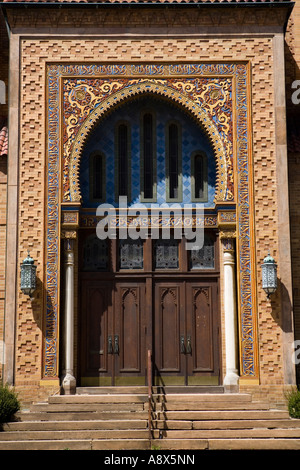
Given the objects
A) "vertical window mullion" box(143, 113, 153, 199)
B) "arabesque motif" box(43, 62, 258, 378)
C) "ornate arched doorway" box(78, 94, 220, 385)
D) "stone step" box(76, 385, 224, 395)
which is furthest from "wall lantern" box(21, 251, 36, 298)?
"vertical window mullion" box(143, 113, 153, 199)

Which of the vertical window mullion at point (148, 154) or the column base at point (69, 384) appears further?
the vertical window mullion at point (148, 154)

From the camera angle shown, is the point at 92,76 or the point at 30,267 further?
the point at 92,76

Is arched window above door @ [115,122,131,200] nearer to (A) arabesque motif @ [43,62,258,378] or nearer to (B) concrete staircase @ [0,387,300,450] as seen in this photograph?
(A) arabesque motif @ [43,62,258,378]

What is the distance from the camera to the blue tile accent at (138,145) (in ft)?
52.3

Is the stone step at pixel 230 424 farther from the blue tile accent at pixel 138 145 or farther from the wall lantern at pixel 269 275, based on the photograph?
the blue tile accent at pixel 138 145

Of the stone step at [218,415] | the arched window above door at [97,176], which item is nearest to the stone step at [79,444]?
the stone step at [218,415]

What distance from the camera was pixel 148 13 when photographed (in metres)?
15.8

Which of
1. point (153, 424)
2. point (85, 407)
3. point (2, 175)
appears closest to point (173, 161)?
point (2, 175)

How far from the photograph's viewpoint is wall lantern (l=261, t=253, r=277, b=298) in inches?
578

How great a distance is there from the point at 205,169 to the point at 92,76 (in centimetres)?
307

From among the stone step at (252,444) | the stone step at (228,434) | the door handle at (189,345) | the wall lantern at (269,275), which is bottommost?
the stone step at (252,444)

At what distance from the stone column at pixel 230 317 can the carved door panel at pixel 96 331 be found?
7.81 ft
